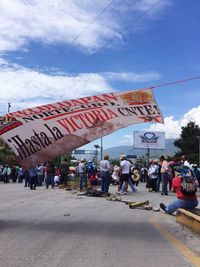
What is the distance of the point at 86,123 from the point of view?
10.3m

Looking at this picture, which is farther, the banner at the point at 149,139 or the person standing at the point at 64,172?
the banner at the point at 149,139

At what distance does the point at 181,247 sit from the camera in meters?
7.71

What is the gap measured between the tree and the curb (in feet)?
324

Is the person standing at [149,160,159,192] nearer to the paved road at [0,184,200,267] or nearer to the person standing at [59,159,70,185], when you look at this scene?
the person standing at [59,159,70,185]

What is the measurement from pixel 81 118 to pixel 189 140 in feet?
336

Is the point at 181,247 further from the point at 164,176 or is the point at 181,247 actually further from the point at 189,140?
the point at 189,140

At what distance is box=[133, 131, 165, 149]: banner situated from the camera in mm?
64562

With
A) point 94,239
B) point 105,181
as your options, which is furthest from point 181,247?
point 105,181

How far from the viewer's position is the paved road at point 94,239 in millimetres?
6660

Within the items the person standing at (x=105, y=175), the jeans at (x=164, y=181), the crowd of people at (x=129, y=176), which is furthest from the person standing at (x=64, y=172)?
the jeans at (x=164, y=181)

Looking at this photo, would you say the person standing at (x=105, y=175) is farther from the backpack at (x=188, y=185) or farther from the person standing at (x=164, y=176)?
the backpack at (x=188, y=185)

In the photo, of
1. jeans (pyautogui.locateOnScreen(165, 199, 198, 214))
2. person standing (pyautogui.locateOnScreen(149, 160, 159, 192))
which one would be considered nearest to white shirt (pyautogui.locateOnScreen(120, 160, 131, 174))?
person standing (pyautogui.locateOnScreen(149, 160, 159, 192))

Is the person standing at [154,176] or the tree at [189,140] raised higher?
the tree at [189,140]

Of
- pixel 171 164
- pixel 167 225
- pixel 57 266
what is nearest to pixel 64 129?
pixel 167 225
